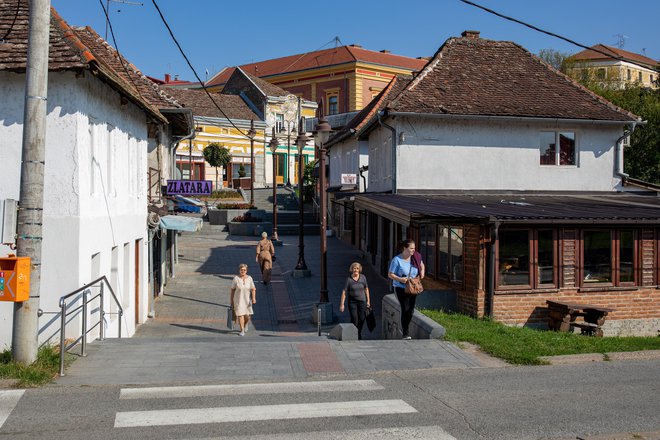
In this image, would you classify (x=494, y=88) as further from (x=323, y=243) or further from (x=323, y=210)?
(x=323, y=243)

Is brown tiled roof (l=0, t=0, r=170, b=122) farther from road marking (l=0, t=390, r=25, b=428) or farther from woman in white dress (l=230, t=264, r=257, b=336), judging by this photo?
road marking (l=0, t=390, r=25, b=428)

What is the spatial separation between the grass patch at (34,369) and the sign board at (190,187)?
37.8 feet

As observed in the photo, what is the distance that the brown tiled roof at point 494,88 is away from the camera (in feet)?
72.5

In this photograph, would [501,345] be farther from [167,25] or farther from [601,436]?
[167,25]

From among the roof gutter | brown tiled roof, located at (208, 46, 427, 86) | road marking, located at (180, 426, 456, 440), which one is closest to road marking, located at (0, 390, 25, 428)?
road marking, located at (180, 426, 456, 440)

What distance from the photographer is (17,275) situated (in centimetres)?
875

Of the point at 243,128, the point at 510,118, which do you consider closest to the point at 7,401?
the point at 510,118

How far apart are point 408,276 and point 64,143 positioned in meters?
6.07

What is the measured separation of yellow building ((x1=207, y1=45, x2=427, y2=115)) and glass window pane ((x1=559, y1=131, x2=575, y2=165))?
1677 inches

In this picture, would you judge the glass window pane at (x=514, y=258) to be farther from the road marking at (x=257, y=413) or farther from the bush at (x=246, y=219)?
the bush at (x=246, y=219)

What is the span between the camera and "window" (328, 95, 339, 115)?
6700 cm

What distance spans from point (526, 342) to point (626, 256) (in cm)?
587

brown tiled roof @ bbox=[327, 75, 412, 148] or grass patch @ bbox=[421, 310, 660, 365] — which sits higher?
brown tiled roof @ bbox=[327, 75, 412, 148]

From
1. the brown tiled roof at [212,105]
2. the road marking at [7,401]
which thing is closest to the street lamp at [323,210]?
the road marking at [7,401]
